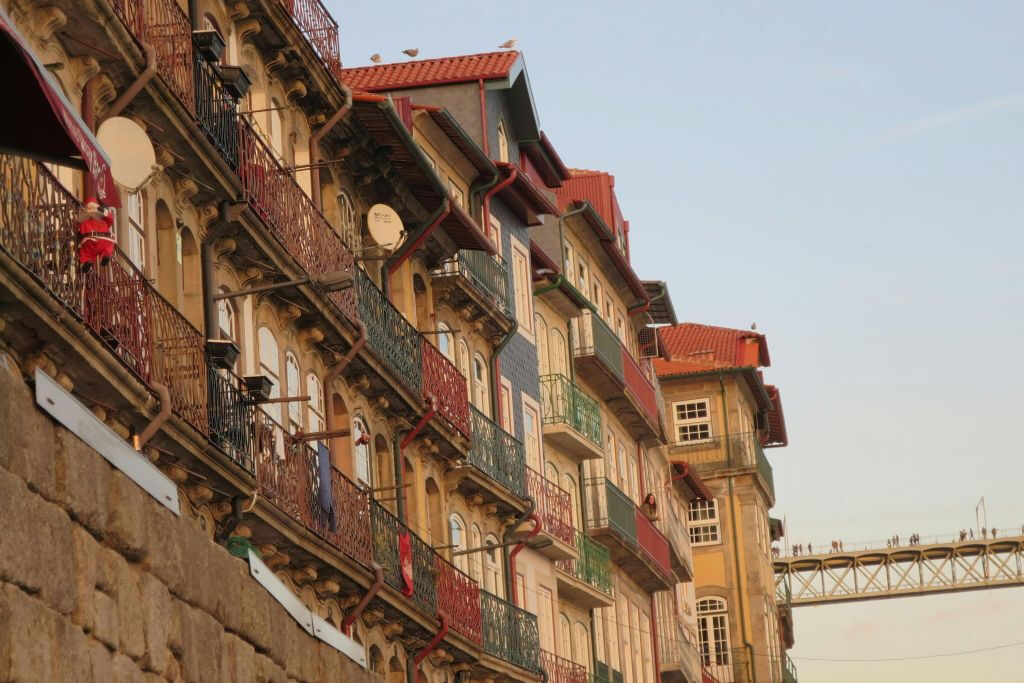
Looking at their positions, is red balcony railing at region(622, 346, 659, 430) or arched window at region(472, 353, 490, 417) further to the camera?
red balcony railing at region(622, 346, 659, 430)

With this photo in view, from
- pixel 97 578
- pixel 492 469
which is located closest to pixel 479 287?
pixel 492 469

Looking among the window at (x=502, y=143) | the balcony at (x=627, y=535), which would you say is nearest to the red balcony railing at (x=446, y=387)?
the window at (x=502, y=143)

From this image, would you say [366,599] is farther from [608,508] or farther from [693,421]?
[693,421]

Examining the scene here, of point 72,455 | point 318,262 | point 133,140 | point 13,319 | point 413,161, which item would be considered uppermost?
point 413,161

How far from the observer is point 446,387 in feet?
105

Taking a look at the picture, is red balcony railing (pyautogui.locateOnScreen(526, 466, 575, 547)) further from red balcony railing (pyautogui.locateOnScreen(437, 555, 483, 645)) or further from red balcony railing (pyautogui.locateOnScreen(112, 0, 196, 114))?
red balcony railing (pyautogui.locateOnScreen(112, 0, 196, 114))

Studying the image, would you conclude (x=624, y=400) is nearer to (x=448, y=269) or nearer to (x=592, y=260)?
(x=592, y=260)

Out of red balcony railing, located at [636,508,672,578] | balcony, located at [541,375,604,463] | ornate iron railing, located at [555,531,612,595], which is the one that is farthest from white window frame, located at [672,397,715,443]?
balcony, located at [541,375,604,463]

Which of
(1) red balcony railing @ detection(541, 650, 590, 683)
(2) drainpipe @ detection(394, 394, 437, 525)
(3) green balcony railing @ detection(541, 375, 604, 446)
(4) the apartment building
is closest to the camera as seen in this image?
(2) drainpipe @ detection(394, 394, 437, 525)

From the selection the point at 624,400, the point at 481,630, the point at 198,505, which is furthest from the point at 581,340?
the point at 198,505

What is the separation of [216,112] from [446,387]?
9.98 metres

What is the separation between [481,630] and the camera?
32.3 meters

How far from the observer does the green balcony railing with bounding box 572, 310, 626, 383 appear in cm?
4481

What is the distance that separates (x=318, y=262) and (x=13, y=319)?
941 cm
